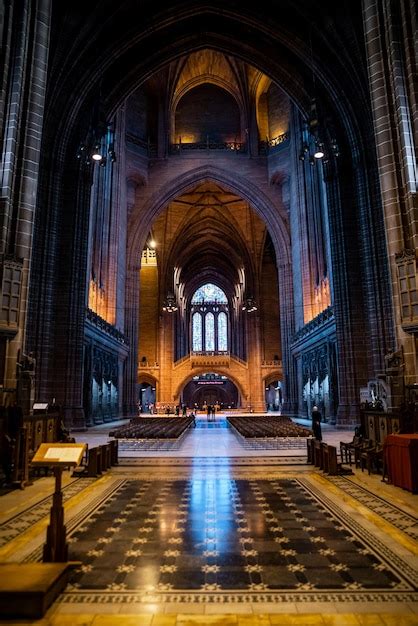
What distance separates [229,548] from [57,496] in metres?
1.62

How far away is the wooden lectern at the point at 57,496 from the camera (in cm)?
354

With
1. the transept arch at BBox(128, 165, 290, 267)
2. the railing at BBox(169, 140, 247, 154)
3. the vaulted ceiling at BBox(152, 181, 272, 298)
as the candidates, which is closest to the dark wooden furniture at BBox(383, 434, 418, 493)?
the transept arch at BBox(128, 165, 290, 267)

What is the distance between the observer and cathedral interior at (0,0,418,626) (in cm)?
373

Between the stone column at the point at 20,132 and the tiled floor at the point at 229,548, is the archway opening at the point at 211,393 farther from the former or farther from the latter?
the tiled floor at the point at 229,548

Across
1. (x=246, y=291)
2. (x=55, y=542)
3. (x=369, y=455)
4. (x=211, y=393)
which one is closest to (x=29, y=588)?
(x=55, y=542)

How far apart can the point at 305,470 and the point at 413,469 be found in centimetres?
237

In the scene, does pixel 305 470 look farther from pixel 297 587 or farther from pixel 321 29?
pixel 321 29

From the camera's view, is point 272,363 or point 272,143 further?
point 272,363

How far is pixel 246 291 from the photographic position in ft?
123

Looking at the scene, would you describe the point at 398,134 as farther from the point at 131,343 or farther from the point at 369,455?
the point at 131,343

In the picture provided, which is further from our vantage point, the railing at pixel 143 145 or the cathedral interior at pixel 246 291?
the railing at pixel 143 145

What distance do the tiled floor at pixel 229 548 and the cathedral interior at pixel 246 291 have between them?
3 centimetres

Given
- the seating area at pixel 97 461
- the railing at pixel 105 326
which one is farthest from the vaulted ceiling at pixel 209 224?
the seating area at pixel 97 461

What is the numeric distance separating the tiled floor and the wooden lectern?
9.6 inches
